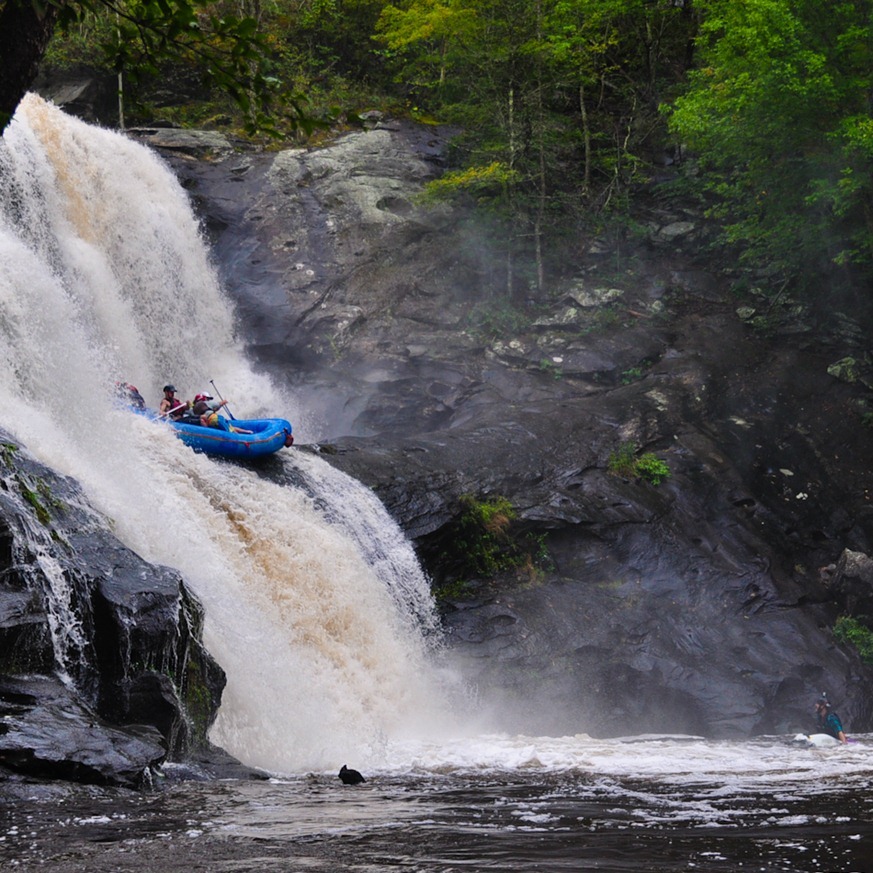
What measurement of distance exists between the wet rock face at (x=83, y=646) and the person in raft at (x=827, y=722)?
27.5 feet

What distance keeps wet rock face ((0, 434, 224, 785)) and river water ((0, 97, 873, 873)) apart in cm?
24

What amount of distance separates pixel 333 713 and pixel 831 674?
845cm

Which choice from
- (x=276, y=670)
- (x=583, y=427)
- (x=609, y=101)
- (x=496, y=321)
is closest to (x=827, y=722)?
(x=583, y=427)

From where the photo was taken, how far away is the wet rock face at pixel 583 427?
14.5 meters

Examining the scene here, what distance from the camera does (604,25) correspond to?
922 inches

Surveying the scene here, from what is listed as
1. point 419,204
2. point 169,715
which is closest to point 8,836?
point 169,715

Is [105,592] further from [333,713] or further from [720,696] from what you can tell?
[720,696]

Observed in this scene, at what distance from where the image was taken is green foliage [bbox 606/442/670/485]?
16859 millimetres

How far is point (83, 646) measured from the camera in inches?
297

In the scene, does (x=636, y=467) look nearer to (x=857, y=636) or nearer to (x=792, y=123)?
(x=857, y=636)

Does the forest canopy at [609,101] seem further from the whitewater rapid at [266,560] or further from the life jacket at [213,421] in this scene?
the life jacket at [213,421]

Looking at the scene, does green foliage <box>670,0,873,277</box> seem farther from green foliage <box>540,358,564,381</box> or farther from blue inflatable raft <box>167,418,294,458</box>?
blue inflatable raft <box>167,418,294,458</box>

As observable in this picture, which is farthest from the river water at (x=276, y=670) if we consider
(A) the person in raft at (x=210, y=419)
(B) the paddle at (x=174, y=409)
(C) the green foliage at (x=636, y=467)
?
(C) the green foliage at (x=636, y=467)

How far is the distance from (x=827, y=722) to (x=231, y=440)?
29.3 ft
